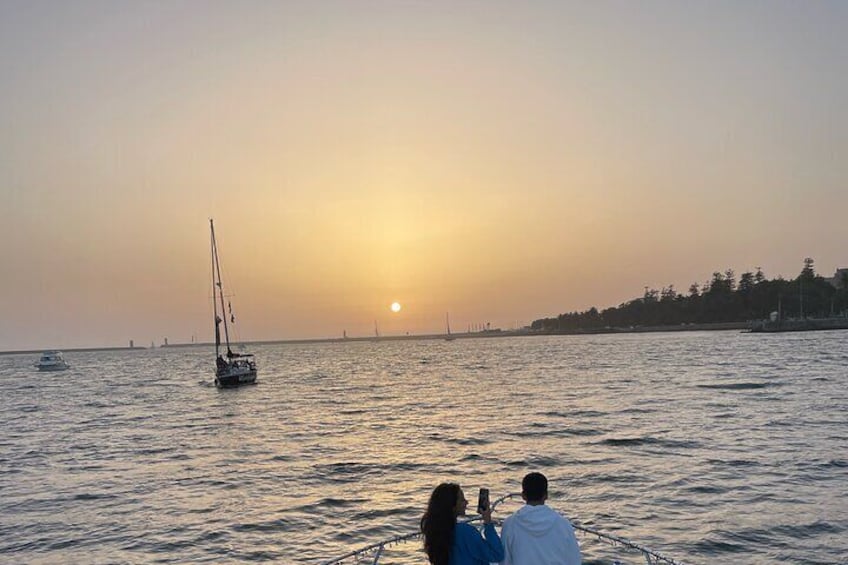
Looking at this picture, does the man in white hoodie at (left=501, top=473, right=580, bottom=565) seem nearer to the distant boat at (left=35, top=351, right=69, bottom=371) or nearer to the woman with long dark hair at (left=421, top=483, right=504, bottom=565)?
the woman with long dark hair at (left=421, top=483, right=504, bottom=565)

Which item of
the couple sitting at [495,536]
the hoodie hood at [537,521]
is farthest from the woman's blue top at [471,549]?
the hoodie hood at [537,521]

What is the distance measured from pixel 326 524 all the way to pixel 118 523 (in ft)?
22.3

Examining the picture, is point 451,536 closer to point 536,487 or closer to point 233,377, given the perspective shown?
point 536,487

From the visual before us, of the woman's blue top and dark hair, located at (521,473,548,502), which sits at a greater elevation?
dark hair, located at (521,473,548,502)

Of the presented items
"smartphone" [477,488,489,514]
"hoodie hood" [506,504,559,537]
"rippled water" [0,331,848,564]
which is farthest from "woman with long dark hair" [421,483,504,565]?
"rippled water" [0,331,848,564]

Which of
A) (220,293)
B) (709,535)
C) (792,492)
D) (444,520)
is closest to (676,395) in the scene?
(792,492)

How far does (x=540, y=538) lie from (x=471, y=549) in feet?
2.29

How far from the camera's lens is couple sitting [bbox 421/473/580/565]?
6.74 meters

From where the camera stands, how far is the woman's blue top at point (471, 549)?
679 cm

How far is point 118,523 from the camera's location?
2134cm

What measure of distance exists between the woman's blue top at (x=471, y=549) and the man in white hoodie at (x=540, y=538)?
214mm

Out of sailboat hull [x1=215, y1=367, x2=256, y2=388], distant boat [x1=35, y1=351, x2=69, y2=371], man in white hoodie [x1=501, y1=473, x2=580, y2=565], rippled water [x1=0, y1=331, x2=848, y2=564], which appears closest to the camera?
man in white hoodie [x1=501, y1=473, x2=580, y2=565]

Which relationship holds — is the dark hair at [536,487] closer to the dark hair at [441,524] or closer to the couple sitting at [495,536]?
the couple sitting at [495,536]

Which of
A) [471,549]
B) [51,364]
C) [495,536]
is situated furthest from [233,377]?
[51,364]
